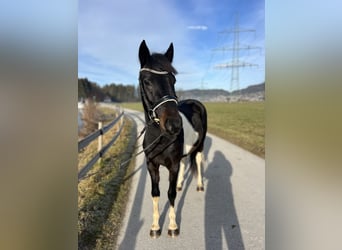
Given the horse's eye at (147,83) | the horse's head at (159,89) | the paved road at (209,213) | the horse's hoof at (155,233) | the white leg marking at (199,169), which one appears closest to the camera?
the horse's head at (159,89)

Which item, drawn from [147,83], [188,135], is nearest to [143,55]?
[147,83]

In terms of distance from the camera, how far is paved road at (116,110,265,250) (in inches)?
110

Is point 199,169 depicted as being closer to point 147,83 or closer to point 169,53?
point 169,53

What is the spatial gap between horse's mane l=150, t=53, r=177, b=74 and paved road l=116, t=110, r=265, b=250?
6.56 feet

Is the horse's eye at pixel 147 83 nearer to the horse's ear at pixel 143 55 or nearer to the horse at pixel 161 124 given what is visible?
the horse at pixel 161 124

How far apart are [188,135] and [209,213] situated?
140cm

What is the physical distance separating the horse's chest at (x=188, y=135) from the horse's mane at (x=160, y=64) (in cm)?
175

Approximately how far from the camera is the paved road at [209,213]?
9.21 ft

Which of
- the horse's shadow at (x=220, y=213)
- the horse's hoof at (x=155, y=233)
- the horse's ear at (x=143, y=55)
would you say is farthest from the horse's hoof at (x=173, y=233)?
the horse's ear at (x=143, y=55)

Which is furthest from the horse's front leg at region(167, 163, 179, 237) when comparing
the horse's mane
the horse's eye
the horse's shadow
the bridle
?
the horse's mane
